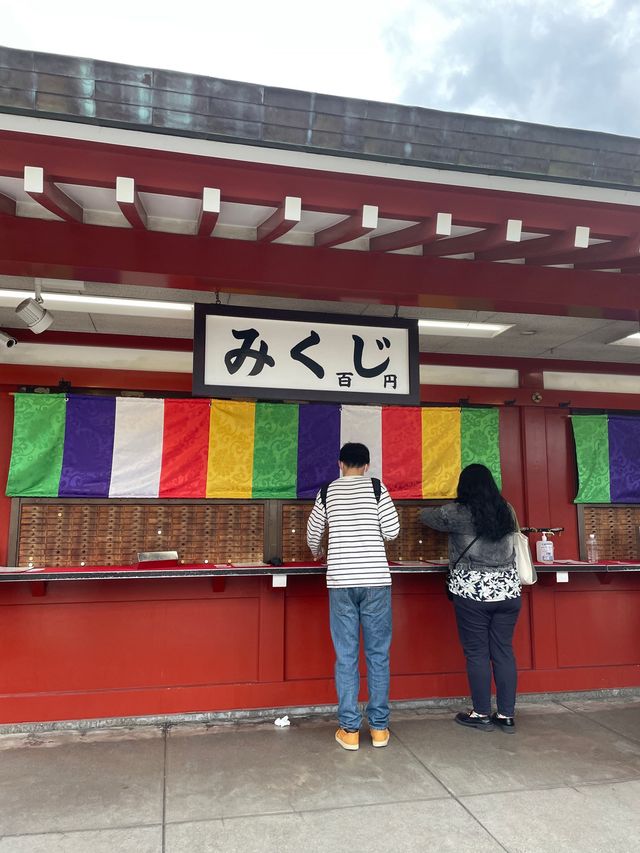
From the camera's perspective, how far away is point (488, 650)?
4.39 metres

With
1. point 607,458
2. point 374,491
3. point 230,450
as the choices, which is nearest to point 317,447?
point 230,450

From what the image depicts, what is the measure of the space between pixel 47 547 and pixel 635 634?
5066mm

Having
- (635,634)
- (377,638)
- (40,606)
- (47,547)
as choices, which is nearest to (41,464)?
(47,547)

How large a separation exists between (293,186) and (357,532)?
2.25m

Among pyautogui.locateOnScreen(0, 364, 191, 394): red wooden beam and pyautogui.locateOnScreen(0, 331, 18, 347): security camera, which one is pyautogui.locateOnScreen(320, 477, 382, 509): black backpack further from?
pyautogui.locateOnScreen(0, 331, 18, 347): security camera

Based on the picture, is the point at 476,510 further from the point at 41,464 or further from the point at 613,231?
the point at 41,464

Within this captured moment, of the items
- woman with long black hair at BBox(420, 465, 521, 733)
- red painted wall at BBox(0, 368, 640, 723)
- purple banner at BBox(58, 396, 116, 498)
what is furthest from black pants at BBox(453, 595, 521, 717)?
purple banner at BBox(58, 396, 116, 498)

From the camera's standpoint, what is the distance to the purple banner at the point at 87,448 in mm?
4570

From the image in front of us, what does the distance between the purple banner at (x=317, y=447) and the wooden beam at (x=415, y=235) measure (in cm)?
195

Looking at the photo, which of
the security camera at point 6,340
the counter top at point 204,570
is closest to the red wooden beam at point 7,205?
the security camera at point 6,340

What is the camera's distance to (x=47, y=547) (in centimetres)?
450

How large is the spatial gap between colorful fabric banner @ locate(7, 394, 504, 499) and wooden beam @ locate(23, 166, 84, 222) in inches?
82.2

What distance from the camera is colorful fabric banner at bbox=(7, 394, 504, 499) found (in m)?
4.57

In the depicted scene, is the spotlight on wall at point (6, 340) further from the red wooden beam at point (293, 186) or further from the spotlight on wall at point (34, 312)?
the red wooden beam at point (293, 186)
